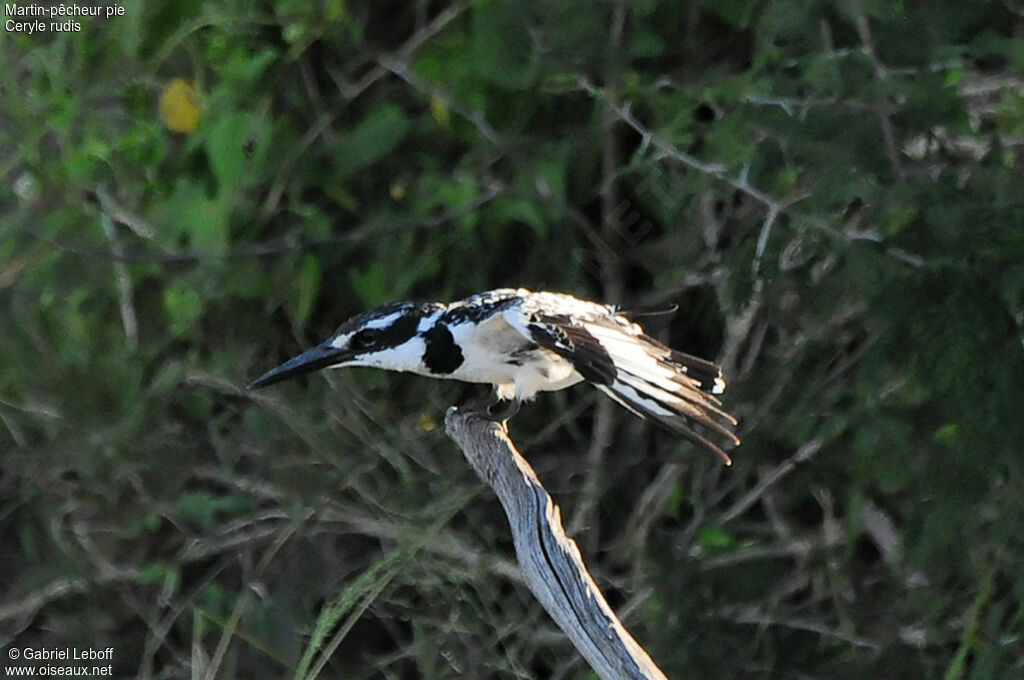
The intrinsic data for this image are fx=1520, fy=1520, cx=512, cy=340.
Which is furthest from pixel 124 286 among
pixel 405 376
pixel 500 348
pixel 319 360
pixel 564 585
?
pixel 564 585

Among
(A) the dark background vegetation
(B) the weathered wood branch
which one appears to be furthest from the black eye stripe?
(A) the dark background vegetation

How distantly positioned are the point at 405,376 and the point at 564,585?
5.74 feet

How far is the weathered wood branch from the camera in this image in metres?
1.78

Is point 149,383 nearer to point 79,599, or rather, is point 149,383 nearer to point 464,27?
point 79,599

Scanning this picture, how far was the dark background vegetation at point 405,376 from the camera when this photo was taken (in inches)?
121

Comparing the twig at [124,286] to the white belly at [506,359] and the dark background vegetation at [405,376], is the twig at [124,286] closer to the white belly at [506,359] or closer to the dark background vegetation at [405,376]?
the dark background vegetation at [405,376]

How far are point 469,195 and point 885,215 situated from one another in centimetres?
106

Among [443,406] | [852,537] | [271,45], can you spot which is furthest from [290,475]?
[852,537]

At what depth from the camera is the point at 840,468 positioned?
320 cm

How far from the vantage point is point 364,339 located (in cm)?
243

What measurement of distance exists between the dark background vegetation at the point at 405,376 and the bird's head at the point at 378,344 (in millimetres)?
603

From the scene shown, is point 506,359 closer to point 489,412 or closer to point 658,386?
point 489,412

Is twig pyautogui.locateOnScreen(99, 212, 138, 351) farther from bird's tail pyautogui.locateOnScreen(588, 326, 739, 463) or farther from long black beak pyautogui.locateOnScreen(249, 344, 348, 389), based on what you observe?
bird's tail pyautogui.locateOnScreen(588, 326, 739, 463)

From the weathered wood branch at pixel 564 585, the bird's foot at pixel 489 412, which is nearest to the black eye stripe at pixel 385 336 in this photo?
the bird's foot at pixel 489 412
